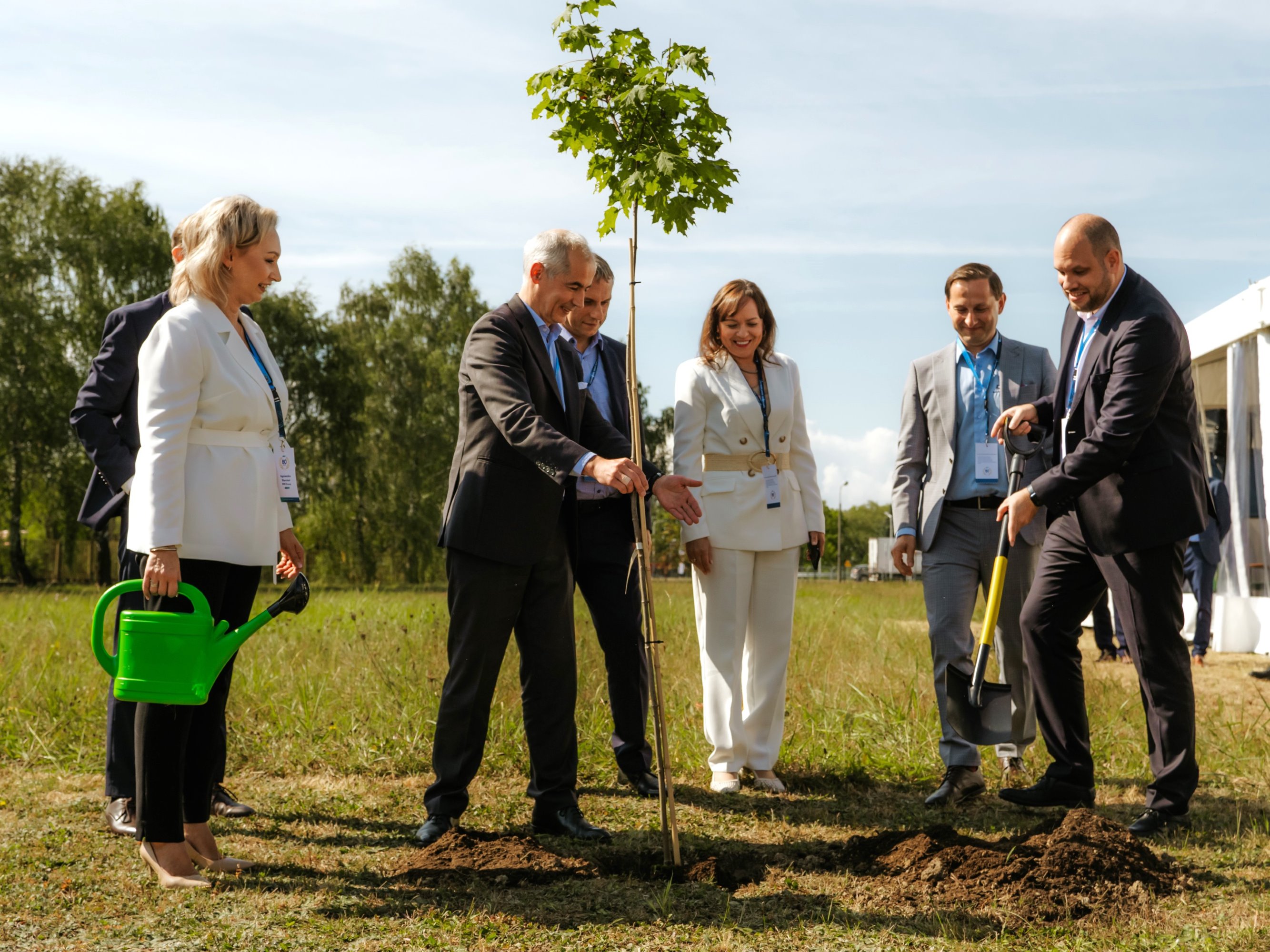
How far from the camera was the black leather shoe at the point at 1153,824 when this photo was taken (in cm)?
411

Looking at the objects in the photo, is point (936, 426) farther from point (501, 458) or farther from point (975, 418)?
point (501, 458)

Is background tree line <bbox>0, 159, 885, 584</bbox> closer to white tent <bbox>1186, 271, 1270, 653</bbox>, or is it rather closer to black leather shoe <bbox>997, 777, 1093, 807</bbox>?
Answer: white tent <bbox>1186, 271, 1270, 653</bbox>

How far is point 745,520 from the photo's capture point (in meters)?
5.04

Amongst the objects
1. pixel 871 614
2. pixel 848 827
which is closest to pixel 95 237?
pixel 871 614

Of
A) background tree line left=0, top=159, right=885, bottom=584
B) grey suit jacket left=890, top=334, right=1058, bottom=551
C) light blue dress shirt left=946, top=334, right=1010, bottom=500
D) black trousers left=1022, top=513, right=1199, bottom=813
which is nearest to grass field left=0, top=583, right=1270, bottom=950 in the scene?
black trousers left=1022, top=513, right=1199, bottom=813

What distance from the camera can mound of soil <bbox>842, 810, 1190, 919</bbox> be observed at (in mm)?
3219

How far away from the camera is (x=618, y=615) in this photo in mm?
5086

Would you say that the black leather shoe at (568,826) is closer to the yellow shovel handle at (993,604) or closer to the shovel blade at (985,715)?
the shovel blade at (985,715)

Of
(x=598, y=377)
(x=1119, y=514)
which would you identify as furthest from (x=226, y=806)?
(x=1119, y=514)

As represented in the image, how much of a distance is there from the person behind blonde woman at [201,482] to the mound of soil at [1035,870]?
2187 millimetres

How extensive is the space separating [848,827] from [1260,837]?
1.48m

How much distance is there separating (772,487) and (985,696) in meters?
1.31

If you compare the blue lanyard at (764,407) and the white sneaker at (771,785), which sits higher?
the blue lanyard at (764,407)

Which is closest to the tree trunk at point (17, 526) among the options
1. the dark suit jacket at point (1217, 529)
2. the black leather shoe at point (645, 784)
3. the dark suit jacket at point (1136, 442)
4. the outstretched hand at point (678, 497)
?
the dark suit jacket at point (1217, 529)
